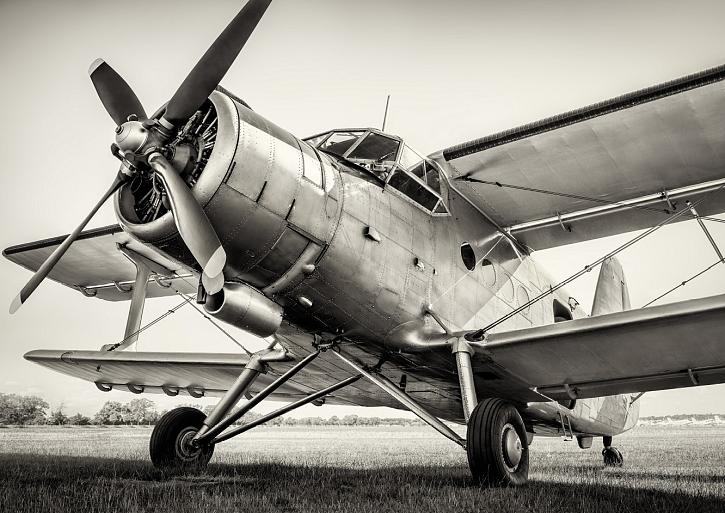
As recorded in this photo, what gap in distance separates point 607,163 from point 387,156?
309 centimetres

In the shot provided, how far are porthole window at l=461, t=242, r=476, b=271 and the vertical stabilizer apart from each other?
16.2 feet

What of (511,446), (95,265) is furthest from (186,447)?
(95,265)

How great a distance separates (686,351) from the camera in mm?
6062

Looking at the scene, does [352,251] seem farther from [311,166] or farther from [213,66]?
[213,66]

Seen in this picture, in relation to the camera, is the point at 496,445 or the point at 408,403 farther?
the point at 408,403

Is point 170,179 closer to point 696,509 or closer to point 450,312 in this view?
point 450,312

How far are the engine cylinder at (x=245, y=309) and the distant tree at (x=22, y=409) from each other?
3250 centimetres

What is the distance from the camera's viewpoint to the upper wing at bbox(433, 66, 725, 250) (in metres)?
6.46

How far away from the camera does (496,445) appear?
5406 millimetres

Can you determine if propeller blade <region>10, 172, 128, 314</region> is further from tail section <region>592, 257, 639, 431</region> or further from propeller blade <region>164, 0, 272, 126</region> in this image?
tail section <region>592, 257, 639, 431</region>

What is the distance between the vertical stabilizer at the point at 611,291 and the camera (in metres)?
11.2

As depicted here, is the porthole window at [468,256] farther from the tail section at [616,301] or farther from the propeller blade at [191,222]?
the tail section at [616,301]

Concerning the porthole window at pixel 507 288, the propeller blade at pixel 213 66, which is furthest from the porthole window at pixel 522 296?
the propeller blade at pixel 213 66

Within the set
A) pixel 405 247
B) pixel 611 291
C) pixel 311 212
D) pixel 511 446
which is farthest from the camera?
pixel 611 291
